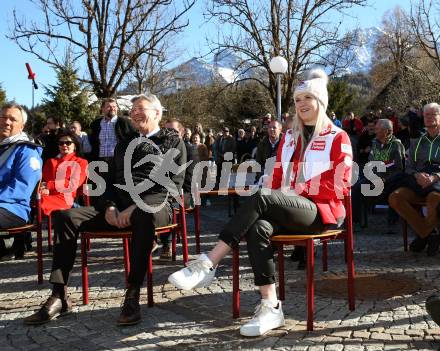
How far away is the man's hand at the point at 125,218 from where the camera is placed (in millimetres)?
4141

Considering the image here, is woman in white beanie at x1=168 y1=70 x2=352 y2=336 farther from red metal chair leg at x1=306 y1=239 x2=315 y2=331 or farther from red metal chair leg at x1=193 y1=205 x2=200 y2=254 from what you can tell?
red metal chair leg at x1=193 y1=205 x2=200 y2=254

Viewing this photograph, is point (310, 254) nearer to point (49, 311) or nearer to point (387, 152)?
point (49, 311)

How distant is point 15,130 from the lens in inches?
217

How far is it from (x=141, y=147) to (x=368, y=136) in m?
6.71

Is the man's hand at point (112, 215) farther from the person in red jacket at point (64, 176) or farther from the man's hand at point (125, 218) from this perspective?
the person in red jacket at point (64, 176)

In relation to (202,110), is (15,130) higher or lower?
lower

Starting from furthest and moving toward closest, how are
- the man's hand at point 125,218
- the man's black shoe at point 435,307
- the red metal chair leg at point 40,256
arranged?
the red metal chair leg at point 40,256, the man's hand at point 125,218, the man's black shoe at point 435,307

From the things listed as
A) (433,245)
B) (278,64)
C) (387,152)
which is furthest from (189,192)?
(278,64)

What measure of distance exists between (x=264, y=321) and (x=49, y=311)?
1.61 metres

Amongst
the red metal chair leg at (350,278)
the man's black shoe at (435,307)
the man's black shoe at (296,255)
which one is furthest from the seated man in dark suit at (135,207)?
the man's black shoe at (435,307)

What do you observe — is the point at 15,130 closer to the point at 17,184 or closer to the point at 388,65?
the point at 17,184

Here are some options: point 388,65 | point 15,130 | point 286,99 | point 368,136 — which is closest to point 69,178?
point 15,130

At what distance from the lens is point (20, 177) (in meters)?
5.22

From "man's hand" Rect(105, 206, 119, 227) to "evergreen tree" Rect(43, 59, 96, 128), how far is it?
67.1ft
